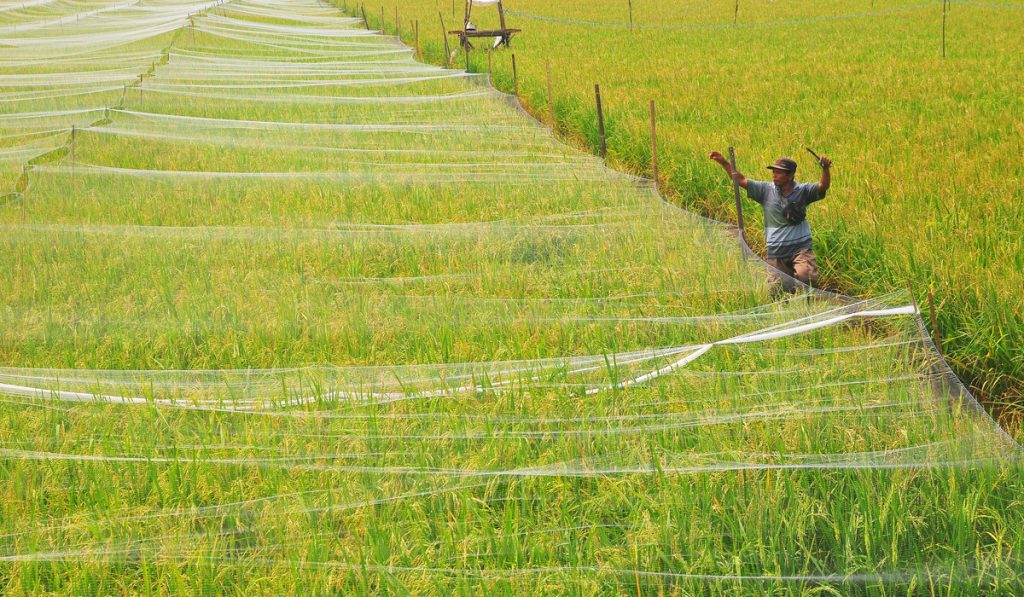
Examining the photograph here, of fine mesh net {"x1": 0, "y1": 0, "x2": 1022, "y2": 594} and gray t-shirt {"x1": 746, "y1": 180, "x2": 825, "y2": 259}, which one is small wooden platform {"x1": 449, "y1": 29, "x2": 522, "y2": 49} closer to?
fine mesh net {"x1": 0, "y1": 0, "x2": 1022, "y2": 594}

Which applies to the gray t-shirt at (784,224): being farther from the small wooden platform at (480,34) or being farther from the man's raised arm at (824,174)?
the small wooden platform at (480,34)

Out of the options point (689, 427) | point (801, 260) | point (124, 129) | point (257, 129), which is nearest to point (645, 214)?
point (801, 260)

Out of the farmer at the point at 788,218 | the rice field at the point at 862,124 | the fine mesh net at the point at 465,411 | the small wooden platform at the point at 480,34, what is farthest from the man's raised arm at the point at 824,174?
the small wooden platform at the point at 480,34

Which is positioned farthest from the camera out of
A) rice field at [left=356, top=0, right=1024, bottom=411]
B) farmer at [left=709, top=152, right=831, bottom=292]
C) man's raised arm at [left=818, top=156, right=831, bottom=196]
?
farmer at [left=709, top=152, right=831, bottom=292]

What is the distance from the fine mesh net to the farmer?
0.70ft

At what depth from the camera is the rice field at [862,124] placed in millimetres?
3863

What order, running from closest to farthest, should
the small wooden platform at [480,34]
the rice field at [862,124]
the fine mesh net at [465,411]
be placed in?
the fine mesh net at [465,411], the rice field at [862,124], the small wooden platform at [480,34]

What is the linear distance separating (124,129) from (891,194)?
21.4ft

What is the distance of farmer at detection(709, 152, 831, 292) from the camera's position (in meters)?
4.44

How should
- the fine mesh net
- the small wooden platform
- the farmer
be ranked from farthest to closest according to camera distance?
the small wooden platform → the farmer → the fine mesh net

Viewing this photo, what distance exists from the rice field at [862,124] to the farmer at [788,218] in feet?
0.80

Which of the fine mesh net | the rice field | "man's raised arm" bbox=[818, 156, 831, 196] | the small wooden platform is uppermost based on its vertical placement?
the small wooden platform

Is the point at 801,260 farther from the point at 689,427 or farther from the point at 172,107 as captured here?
the point at 172,107

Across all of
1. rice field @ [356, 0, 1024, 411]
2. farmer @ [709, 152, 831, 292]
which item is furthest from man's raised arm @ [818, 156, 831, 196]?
rice field @ [356, 0, 1024, 411]
